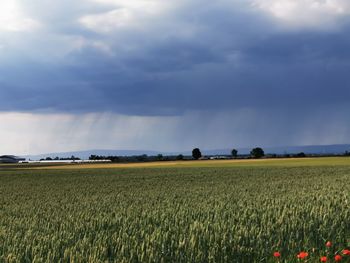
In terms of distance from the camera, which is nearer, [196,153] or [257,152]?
[257,152]

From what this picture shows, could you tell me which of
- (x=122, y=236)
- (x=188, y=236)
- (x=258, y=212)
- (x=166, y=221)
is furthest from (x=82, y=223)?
(x=258, y=212)

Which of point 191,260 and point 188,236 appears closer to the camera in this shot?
point 191,260

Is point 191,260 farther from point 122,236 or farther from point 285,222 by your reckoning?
point 285,222

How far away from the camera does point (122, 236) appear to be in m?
9.12

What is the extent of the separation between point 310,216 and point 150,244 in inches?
220

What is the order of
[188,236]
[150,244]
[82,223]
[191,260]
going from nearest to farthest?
[191,260]
[150,244]
[188,236]
[82,223]

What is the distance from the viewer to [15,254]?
8016 mm

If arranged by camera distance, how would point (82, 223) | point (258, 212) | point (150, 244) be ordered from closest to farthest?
1. point (150, 244)
2. point (82, 223)
3. point (258, 212)

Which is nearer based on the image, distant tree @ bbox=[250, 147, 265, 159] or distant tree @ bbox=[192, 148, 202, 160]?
distant tree @ bbox=[250, 147, 265, 159]

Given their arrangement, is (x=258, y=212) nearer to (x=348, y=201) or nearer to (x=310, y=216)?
(x=310, y=216)

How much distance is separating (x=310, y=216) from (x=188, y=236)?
458 centimetres

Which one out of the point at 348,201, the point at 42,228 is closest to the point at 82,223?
the point at 42,228

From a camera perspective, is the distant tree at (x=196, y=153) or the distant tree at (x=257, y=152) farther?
the distant tree at (x=196, y=153)

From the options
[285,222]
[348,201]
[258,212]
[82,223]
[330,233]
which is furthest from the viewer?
[348,201]
